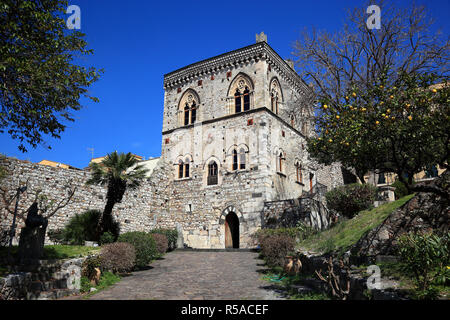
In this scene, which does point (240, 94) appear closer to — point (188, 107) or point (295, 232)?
point (188, 107)

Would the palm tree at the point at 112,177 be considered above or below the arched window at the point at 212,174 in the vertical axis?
below

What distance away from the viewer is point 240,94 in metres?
22.0

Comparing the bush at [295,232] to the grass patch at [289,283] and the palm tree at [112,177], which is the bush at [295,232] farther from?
the palm tree at [112,177]

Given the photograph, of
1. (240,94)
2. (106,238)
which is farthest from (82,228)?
(240,94)

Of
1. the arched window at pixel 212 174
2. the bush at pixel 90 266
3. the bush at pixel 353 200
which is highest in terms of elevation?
the arched window at pixel 212 174

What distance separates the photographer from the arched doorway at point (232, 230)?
2059cm

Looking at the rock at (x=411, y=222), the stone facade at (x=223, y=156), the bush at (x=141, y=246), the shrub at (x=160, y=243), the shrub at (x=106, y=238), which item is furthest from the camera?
the stone facade at (x=223, y=156)

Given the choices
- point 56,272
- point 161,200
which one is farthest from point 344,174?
point 56,272

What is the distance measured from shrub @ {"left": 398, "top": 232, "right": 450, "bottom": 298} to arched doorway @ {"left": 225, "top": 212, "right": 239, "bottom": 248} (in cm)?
1470

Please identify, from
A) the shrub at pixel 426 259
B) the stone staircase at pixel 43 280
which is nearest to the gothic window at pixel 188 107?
the stone staircase at pixel 43 280

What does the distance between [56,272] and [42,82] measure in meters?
5.37

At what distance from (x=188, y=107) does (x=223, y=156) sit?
5.26 metres

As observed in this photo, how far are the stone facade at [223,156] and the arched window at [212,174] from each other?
0.22 ft

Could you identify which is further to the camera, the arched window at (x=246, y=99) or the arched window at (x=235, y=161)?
the arched window at (x=246, y=99)
